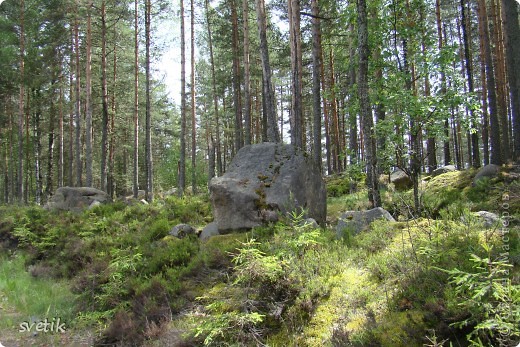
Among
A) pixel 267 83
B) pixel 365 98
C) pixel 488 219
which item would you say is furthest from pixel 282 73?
pixel 488 219

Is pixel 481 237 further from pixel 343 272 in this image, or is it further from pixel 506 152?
pixel 506 152

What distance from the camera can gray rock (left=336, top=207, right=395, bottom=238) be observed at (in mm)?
6473

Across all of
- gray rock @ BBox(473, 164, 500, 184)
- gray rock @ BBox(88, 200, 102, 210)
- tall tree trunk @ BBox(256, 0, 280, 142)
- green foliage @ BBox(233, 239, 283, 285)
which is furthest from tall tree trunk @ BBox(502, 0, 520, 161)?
gray rock @ BBox(88, 200, 102, 210)

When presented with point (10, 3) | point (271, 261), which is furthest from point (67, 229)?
point (10, 3)

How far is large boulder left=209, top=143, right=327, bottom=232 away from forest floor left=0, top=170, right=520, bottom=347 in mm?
555

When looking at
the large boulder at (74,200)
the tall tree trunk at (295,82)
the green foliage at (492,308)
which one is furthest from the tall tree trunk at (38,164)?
the green foliage at (492,308)

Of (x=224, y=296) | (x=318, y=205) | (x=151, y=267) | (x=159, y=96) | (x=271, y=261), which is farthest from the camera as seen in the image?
(x=159, y=96)

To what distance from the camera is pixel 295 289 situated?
15.2 ft

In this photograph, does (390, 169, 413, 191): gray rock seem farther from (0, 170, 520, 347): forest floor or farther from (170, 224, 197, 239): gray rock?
(170, 224, 197, 239): gray rock

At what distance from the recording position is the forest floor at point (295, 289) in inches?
127

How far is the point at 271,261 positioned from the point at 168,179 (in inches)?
753

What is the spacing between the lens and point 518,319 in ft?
8.46

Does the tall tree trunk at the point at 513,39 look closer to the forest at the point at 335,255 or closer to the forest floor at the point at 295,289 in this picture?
the forest at the point at 335,255

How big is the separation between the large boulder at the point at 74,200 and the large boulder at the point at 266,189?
28.1 feet
